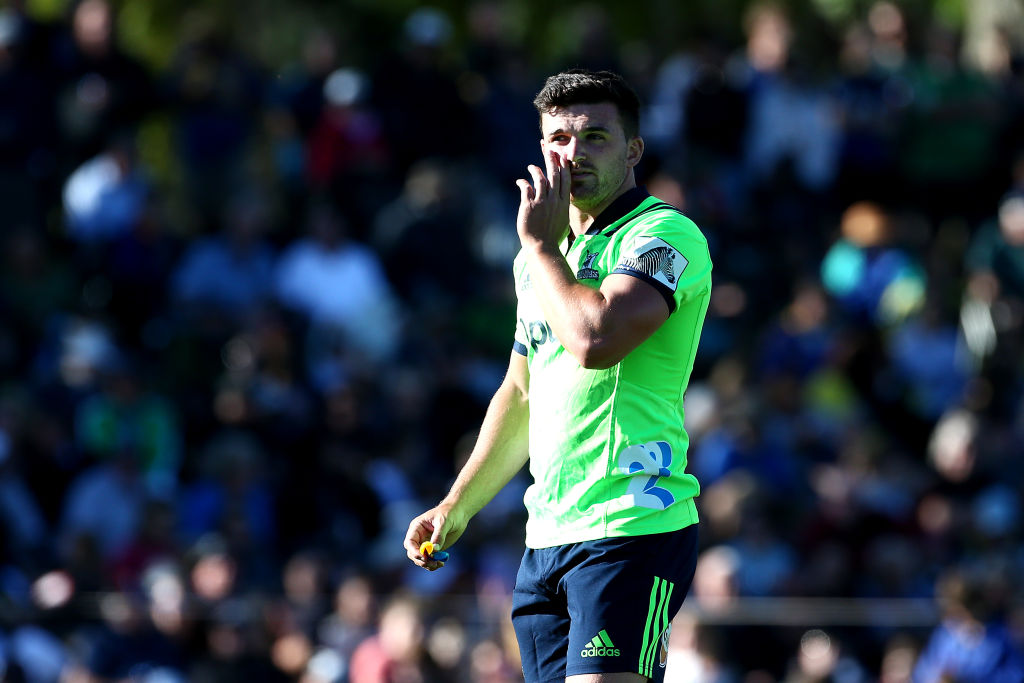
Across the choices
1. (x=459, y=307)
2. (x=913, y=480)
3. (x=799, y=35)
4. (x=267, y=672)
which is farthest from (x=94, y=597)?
(x=799, y=35)

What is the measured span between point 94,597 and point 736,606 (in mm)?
3766

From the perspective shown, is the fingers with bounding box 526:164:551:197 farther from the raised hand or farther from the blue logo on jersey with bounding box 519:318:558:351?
the blue logo on jersey with bounding box 519:318:558:351

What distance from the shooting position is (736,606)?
952 cm

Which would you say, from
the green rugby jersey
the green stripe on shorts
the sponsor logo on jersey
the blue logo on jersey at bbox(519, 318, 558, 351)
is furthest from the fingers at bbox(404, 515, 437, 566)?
the sponsor logo on jersey

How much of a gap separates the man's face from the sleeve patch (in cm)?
26

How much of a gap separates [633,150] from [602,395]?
0.76m

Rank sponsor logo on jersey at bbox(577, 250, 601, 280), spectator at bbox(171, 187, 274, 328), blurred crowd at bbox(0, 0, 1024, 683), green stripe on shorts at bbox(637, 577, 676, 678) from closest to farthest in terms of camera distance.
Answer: green stripe on shorts at bbox(637, 577, 676, 678), sponsor logo on jersey at bbox(577, 250, 601, 280), blurred crowd at bbox(0, 0, 1024, 683), spectator at bbox(171, 187, 274, 328)

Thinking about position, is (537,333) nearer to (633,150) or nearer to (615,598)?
(633,150)

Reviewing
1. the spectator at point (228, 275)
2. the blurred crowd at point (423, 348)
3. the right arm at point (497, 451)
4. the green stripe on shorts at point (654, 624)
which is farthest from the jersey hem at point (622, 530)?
the spectator at point (228, 275)

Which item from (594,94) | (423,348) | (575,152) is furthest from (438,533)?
(423,348)

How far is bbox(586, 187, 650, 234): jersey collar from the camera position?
471 cm

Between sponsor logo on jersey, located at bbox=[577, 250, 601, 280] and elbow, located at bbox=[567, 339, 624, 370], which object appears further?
sponsor logo on jersey, located at bbox=[577, 250, 601, 280]

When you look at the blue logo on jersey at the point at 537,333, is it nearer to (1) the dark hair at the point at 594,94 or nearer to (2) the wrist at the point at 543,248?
(2) the wrist at the point at 543,248

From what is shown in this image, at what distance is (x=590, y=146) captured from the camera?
15.2ft
